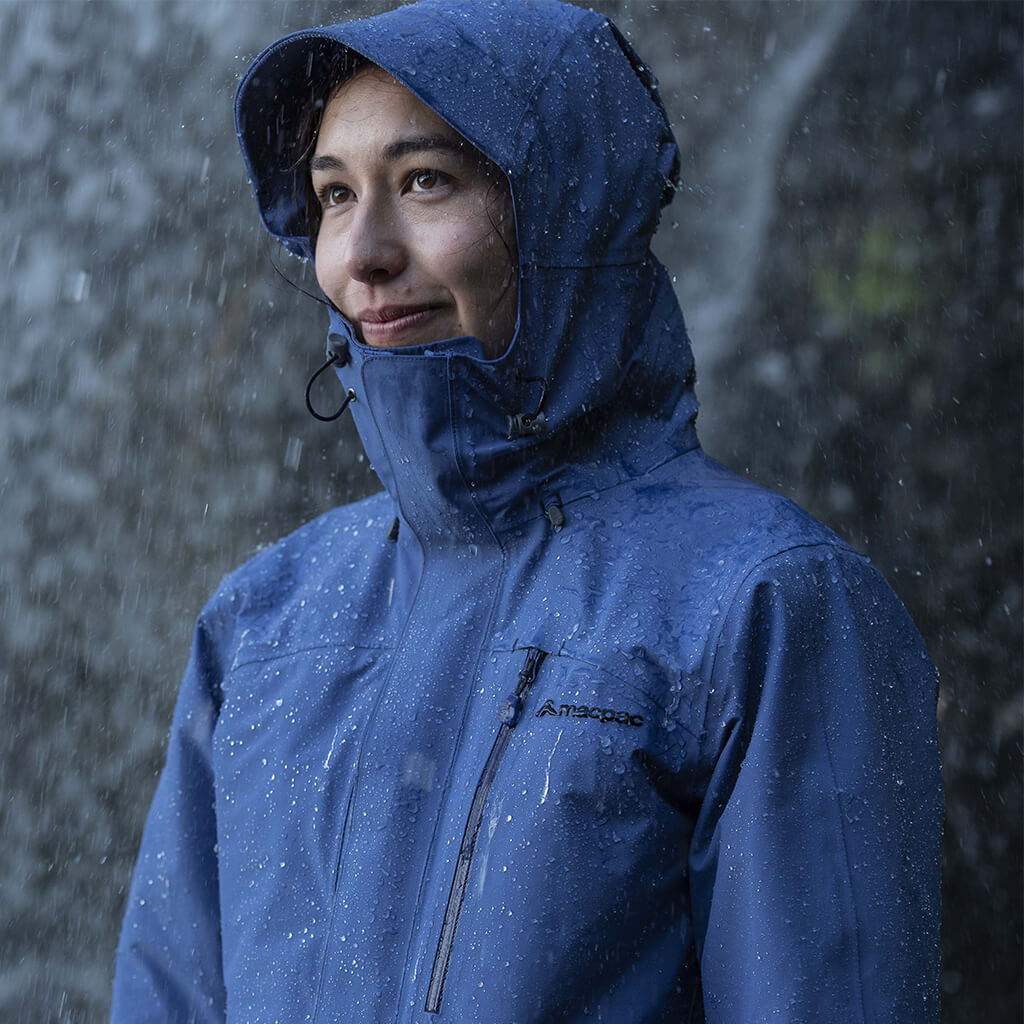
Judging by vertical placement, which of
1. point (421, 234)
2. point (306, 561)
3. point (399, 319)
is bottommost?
point (306, 561)

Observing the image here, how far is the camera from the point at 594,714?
4.83ft

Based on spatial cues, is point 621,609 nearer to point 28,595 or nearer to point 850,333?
point 850,333

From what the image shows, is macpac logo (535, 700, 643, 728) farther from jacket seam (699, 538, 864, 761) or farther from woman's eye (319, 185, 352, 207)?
woman's eye (319, 185, 352, 207)

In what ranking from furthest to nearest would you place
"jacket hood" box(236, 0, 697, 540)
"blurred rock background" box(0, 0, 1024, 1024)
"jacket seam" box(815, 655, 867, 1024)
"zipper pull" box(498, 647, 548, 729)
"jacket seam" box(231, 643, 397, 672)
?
"blurred rock background" box(0, 0, 1024, 1024), "jacket seam" box(231, 643, 397, 672), "jacket hood" box(236, 0, 697, 540), "zipper pull" box(498, 647, 548, 729), "jacket seam" box(815, 655, 867, 1024)

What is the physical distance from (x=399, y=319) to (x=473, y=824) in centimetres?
67

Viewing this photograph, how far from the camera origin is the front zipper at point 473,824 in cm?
146

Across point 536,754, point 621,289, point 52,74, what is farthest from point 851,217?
point 52,74

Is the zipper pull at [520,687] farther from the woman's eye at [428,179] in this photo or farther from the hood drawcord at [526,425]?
the woman's eye at [428,179]

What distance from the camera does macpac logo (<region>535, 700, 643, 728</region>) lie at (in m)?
1.46

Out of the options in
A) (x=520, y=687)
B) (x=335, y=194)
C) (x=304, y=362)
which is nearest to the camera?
(x=520, y=687)

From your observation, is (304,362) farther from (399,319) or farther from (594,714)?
(594,714)

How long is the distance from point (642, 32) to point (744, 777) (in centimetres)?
213

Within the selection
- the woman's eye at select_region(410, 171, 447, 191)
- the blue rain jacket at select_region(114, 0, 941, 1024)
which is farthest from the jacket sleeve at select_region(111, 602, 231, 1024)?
the woman's eye at select_region(410, 171, 447, 191)

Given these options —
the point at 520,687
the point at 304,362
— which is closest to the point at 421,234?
the point at 520,687
